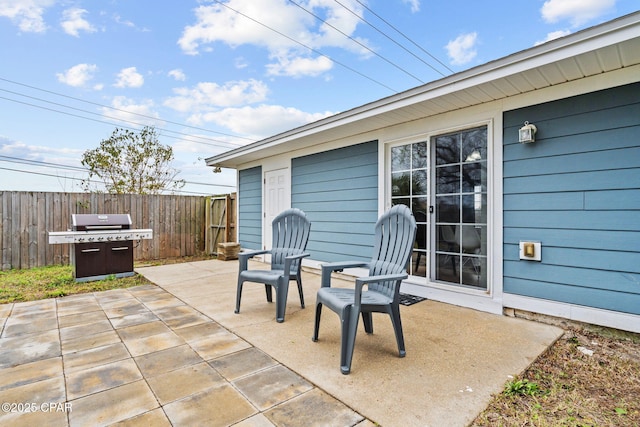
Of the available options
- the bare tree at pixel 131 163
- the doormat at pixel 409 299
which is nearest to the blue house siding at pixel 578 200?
the doormat at pixel 409 299

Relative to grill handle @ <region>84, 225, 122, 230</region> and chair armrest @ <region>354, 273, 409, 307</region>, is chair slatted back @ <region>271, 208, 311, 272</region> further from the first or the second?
grill handle @ <region>84, 225, 122, 230</region>

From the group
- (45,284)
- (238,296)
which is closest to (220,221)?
(45,284)

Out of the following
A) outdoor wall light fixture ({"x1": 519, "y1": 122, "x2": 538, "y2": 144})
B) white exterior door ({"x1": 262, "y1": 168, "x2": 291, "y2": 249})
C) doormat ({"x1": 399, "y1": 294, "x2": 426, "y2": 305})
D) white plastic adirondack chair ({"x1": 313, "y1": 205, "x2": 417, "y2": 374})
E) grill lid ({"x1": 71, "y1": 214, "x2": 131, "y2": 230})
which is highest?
outdoor wall light fixture ({"x1": 519, "y1": 122, "x2": 538, "y2": 144})

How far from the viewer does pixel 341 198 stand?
4.87 m

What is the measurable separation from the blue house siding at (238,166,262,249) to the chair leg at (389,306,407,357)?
190 inches

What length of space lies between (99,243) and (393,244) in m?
4.48

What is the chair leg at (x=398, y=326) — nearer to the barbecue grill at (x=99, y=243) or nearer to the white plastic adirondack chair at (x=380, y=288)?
the white plastic adirondack chair at (x=380, y=288)

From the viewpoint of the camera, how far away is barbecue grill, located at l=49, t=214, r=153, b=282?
439 centimetres

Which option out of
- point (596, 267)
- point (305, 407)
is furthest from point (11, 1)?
point (596, 267)

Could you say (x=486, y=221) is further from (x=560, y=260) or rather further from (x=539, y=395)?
(x=539, y=395)

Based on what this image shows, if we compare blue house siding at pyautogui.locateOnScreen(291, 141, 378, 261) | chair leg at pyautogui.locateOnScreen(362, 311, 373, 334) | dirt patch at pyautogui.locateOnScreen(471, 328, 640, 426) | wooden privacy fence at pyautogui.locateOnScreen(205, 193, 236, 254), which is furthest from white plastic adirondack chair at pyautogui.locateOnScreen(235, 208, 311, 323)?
wooden privacy fence at pyautogui.locateOnScreen(205, 193, 236, 254)

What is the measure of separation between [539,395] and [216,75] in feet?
29.6

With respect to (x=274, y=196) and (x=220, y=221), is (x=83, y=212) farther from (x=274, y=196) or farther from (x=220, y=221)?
(x=274, y=196)

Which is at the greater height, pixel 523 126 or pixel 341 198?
pixel 523 126
